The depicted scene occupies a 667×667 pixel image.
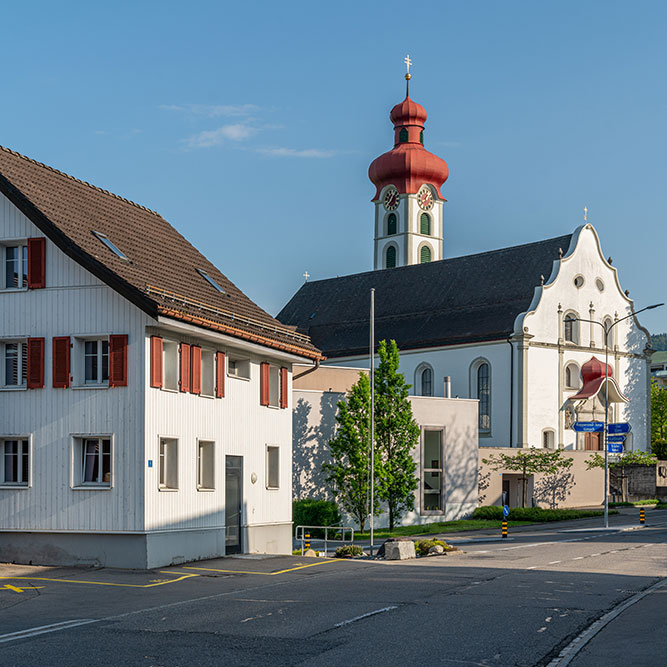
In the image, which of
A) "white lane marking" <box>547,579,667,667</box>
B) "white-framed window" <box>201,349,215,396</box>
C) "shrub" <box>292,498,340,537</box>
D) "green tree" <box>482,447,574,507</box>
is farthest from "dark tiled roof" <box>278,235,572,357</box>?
"white lane marking" <box>547,579,667,667</box>

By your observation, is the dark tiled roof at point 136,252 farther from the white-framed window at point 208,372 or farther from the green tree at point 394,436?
the green tree at point 394,436

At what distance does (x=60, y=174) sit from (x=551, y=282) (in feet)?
146

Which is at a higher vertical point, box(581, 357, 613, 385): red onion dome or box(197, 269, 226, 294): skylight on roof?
box(197, 269, 226, 294): skylight on roof

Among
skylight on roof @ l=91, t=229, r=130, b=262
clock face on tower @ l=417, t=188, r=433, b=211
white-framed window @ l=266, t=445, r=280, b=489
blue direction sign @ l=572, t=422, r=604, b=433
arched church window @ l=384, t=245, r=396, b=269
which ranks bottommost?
white-framed window @ l=266, t=445, r=280, b=489

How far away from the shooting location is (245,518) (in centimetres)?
2912

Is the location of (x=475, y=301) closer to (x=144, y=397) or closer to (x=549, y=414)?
(x=549, y=414)

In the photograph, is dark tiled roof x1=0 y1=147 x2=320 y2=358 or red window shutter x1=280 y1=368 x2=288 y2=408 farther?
red window shutter x1=280 y1=368 x2=288 y2=408

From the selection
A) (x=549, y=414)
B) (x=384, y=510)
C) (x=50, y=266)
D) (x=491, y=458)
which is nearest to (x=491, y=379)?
(x=549, y=414)

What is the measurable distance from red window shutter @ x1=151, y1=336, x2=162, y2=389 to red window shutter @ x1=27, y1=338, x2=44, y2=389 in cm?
268

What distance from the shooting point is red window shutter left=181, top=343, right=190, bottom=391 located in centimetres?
2612

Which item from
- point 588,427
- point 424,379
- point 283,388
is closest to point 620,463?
point 424,379

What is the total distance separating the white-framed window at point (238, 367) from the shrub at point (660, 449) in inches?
2220

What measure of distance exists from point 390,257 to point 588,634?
8257 centimetres

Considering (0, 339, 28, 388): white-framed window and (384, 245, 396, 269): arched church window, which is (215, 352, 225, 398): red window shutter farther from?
(384, 245, 396, 269): arched church window
